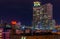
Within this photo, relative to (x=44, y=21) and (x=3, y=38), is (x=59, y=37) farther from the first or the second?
(x=44, y=21)

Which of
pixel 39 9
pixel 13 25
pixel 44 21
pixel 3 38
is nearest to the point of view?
pixel 3 38

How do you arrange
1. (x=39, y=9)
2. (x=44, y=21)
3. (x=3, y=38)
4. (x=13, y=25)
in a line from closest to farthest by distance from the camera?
1. (x=3, y=38)
2. (x=13, y=25)
3. (x=44, y=21)
4. (x=39, y=9)

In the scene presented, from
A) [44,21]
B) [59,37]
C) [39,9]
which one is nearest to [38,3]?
[39,9]

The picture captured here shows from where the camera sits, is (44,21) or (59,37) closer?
(59,37)

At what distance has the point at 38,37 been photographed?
1041 inches

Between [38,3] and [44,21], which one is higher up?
[38,3]

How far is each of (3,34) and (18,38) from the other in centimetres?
213

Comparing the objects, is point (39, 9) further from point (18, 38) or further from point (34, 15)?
point (18, 38)

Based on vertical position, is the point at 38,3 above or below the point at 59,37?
above

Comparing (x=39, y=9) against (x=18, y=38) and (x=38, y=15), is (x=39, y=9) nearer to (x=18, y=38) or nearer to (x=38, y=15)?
(x=38, y=15)

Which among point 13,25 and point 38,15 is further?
point 38,15

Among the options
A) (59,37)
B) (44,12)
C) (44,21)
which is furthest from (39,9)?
(59,37)

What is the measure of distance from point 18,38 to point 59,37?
577 cm

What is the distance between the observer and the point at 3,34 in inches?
1027
